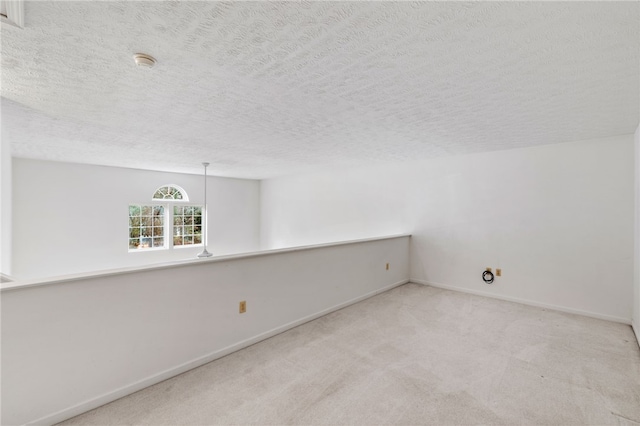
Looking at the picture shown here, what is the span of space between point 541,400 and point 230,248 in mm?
6911

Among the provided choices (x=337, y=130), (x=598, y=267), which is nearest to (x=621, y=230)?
(x=598, y=267)

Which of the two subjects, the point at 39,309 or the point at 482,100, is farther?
the point at 482,100

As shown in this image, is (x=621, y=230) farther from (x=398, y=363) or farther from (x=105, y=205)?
(x=105, y=205)

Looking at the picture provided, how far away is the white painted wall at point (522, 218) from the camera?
11.1ft

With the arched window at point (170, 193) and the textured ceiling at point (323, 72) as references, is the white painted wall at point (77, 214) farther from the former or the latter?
the textured ceiling at point (323, 72)

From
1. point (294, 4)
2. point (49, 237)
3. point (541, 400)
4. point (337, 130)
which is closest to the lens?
point (294, 4)

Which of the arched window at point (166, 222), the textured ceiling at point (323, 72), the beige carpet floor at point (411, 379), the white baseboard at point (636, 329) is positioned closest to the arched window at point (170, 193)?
the arched window at point (166, 222)

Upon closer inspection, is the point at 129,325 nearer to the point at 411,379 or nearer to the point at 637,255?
the point at 411,379

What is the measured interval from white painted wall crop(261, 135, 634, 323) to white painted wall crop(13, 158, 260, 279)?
4.47 meters

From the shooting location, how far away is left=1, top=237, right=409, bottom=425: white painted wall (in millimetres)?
1612

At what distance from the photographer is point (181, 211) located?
6770mm

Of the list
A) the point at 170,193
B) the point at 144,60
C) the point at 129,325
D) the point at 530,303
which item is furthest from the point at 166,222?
the point at 530,303

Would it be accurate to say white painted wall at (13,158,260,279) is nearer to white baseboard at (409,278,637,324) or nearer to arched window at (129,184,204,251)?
arched window at (129,184,204,251)

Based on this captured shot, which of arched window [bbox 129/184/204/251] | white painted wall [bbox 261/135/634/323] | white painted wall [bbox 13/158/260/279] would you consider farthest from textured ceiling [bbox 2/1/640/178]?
arched window [bbox 129/184/204/251]
